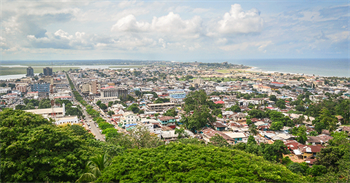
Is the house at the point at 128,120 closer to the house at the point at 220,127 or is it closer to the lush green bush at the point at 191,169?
the house at the point at 220,127

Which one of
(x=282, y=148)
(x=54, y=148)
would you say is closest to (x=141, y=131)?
(x=54, y=148)

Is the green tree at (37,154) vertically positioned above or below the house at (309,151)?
above

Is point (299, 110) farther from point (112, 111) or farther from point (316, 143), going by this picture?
point (112, 111)

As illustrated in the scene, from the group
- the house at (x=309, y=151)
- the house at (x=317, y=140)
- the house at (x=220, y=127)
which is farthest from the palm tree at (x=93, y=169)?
the house at (x=317, y=140)

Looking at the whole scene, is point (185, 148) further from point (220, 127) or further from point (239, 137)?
point (220, 127)

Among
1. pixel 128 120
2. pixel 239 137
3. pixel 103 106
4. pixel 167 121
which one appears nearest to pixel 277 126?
pixel 239 137

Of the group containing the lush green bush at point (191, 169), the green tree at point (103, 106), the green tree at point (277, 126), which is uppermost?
the lush green bush at point (191, 169)

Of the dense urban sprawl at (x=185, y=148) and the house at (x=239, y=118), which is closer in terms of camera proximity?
the dense urban sprawl at (x=185, y=148)
